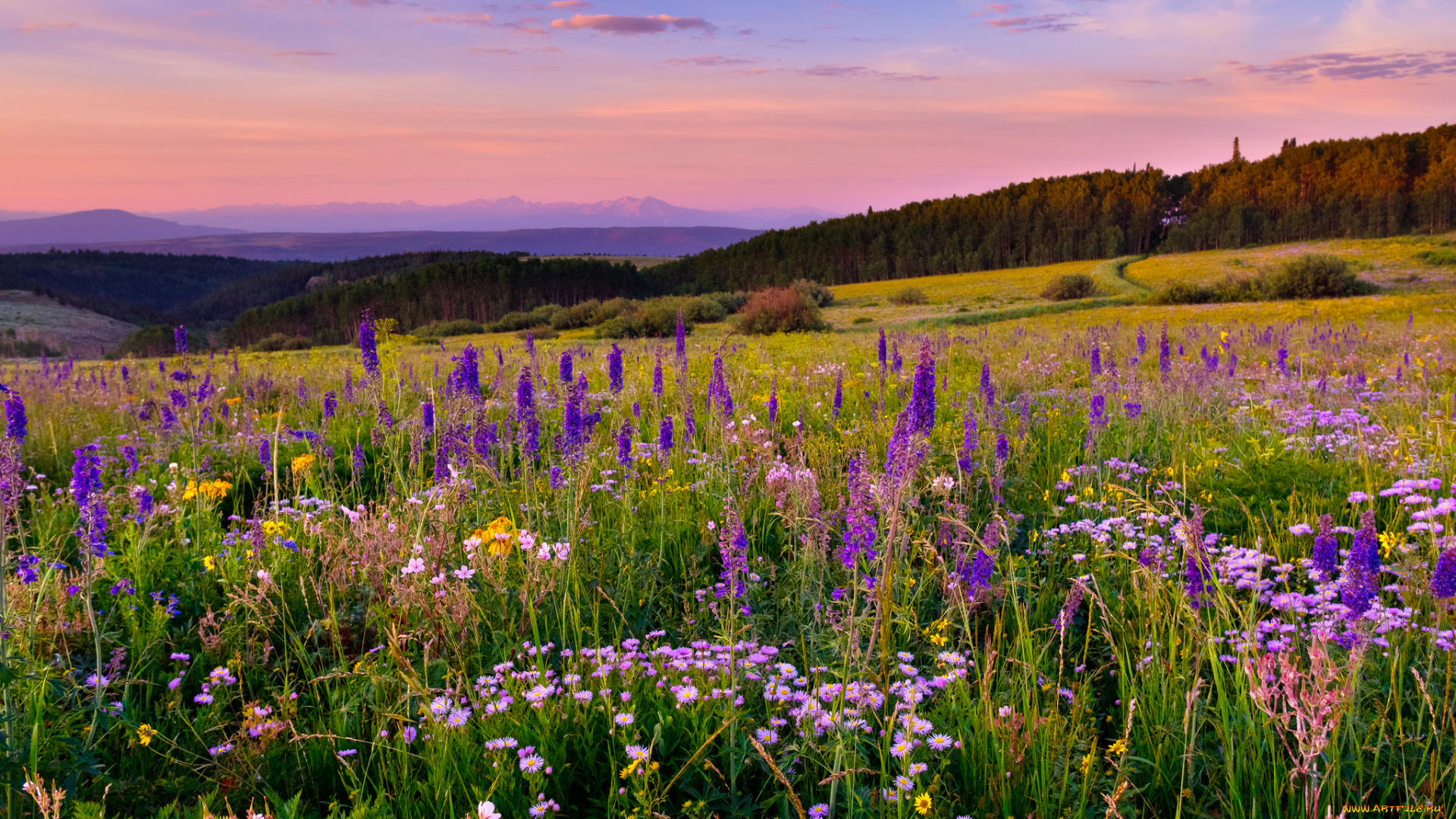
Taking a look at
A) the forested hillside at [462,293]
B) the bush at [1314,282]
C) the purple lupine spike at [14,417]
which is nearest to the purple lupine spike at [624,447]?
the purple lupine spike at [14,417]

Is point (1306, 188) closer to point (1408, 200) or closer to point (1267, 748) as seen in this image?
point (1408, 200)

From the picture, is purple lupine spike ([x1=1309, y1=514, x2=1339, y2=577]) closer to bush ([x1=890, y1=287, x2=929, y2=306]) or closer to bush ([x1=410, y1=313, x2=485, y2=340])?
bush ([x1=890, y1=287, x2=929, y2=306])

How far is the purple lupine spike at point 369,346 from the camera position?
15.5 ft

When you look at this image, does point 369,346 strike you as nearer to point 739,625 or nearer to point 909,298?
point 739,625

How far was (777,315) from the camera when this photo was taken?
30.5 metres

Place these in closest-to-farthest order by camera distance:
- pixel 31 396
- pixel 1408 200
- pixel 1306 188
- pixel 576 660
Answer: pixel 576 660
pixel 31 396
pixel 1408 200
pixel 1306 188

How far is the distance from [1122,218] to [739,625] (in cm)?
10219

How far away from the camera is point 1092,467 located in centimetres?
509

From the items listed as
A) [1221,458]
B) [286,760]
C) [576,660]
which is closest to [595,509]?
[576,660]

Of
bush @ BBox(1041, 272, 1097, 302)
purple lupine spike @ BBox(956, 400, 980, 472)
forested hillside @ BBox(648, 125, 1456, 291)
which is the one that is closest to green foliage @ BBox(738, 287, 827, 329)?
bush @ BBox(1041, 272, 1097, 302)

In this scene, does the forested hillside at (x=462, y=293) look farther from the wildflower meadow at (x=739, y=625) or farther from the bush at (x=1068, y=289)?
the wildflower meadow at (x=739, y=625)

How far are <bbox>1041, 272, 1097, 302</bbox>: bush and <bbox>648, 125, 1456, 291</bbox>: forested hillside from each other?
45.6m

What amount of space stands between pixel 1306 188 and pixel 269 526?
105m

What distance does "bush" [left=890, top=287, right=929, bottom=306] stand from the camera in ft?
155
